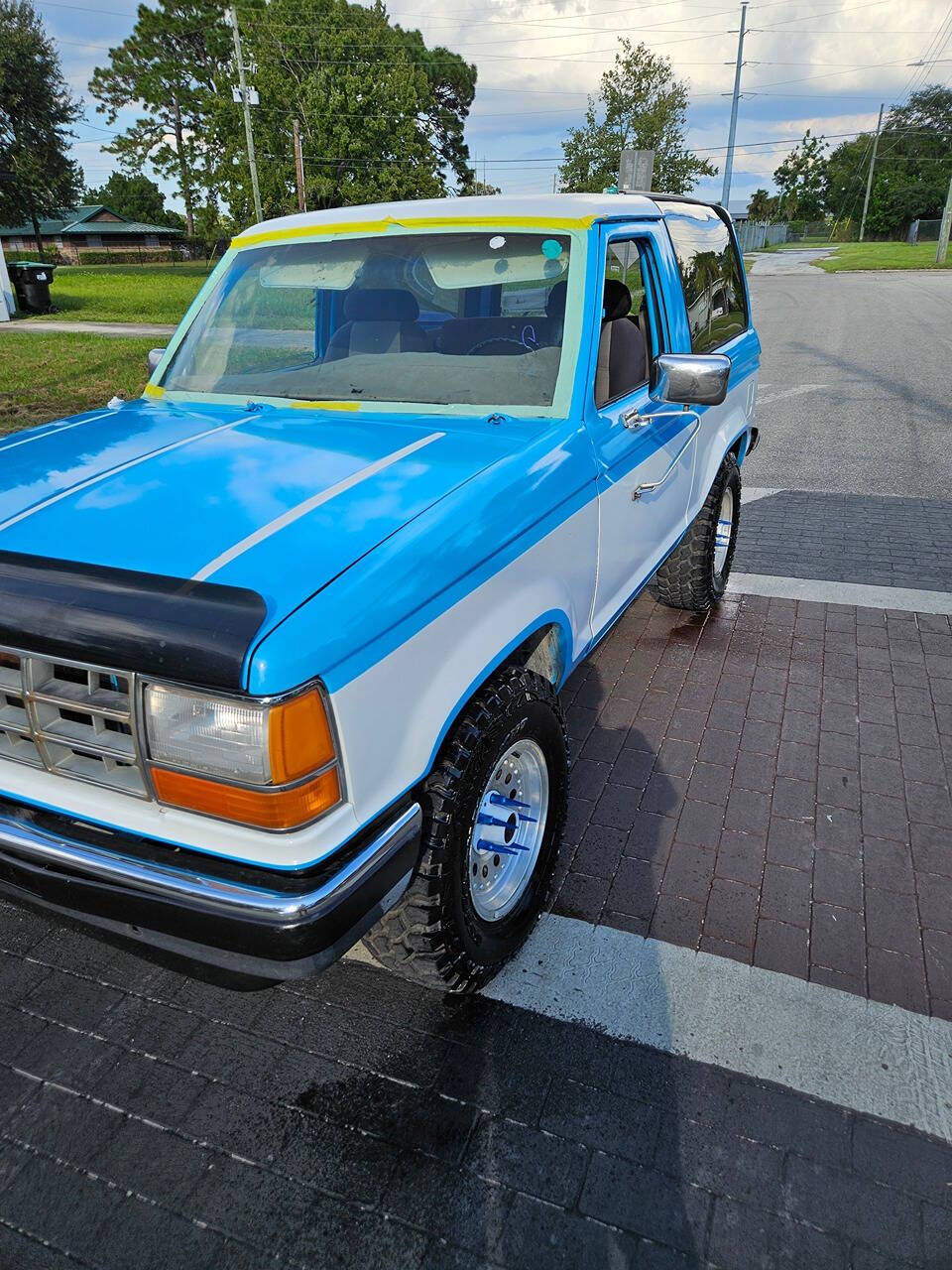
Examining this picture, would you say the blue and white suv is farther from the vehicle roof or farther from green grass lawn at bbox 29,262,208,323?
green grass lawn at bbox 29,262,208,323

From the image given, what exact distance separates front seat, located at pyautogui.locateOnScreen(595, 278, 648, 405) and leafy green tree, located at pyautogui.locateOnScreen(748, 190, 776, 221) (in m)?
102

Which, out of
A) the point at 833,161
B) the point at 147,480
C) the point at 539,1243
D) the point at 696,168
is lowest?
the point at 539,1243

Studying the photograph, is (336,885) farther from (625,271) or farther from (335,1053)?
(625,271)

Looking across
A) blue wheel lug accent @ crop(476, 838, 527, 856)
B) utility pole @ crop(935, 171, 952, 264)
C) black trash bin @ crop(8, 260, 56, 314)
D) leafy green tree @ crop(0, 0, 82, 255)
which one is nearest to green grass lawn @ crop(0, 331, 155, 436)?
black trash bin @ crop(8, 260, 56, 314)

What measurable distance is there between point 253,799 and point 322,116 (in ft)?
174

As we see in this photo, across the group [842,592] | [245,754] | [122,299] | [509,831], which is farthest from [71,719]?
[122,299]

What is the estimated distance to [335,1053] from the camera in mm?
2307

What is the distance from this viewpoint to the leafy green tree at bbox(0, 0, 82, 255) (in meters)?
26.0

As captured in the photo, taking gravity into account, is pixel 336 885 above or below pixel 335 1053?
above

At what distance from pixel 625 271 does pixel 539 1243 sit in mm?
3141

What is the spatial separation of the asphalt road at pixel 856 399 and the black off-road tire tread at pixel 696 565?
3.35m

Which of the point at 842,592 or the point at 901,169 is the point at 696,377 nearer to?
the point at 842,592

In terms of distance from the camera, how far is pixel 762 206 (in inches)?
3782

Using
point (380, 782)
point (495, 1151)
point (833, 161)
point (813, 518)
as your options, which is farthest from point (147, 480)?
point (833, 161)
